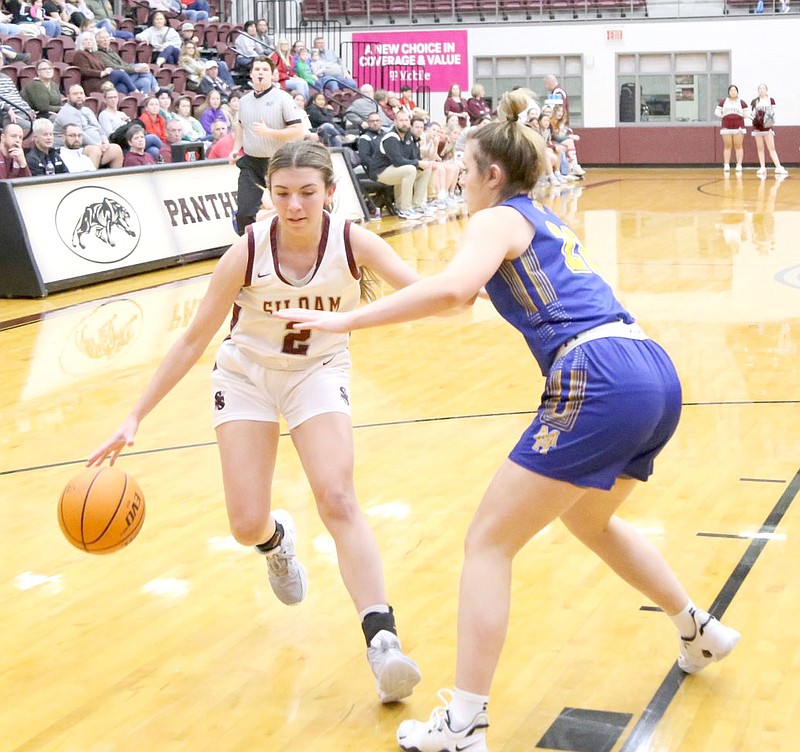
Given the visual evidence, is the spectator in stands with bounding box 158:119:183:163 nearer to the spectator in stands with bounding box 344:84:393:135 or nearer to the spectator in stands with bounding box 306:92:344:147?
the spectator in stands with bounding box 306:92:344:147

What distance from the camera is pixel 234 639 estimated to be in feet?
12.9

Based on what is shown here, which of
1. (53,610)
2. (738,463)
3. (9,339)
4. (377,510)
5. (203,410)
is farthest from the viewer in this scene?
(9,339)

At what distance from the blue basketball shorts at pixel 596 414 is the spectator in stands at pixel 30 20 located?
15379 millimetres

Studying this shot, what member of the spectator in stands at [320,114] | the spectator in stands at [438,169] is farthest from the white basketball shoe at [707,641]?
the spectator in stands at [320,114]

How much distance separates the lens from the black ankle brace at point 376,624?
3.46 m

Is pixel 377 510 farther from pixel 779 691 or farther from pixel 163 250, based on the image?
pixel 163 250

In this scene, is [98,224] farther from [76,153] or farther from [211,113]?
[211,113]

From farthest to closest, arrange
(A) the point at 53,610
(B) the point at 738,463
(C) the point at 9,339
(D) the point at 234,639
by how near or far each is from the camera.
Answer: (C) the point at 9,339 < (B) the point at 738,463 < (A) the point at 53,610 < (D) the point at 234,639

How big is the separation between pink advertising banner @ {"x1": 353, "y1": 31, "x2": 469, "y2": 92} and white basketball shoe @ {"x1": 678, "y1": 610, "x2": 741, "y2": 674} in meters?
26.0

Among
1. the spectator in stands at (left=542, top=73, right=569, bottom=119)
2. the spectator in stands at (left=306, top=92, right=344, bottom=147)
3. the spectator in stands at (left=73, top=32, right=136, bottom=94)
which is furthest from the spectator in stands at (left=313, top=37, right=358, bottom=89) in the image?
the spectator in stands at (left=73, top=32, right=136, bottom=94)

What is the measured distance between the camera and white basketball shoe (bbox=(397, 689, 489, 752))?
3.01 m

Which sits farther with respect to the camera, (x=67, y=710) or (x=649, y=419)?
(x=67, y=710)

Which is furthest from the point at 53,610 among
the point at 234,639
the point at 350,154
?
the point at 350,154

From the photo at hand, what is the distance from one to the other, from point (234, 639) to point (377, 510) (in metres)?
1.33
